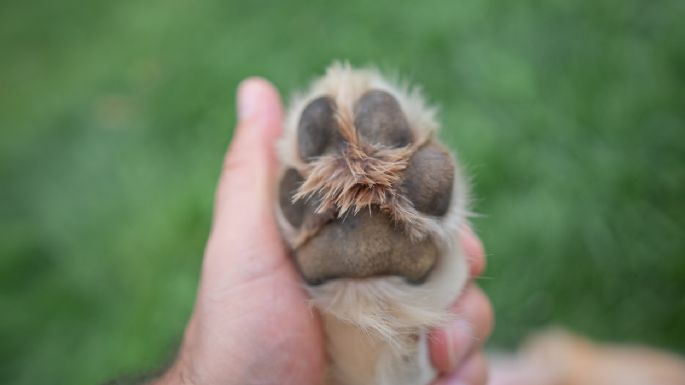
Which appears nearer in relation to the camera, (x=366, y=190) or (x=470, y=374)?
(x=366, y=190)

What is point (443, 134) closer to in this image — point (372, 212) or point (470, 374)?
point (470, 374)

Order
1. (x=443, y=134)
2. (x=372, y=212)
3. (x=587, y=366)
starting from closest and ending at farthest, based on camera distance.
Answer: (x=372, y=212) → (x=587, y=366) → (x=443, y=134)

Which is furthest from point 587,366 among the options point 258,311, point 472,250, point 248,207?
point 248,207

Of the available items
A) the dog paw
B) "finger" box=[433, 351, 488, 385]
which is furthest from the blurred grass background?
the dog paw

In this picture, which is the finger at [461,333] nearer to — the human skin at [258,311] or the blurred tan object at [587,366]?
the human skin at [258,311]

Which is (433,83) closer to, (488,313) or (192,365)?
(488,313)

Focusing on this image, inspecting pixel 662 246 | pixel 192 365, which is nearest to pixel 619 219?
pixel 662 246

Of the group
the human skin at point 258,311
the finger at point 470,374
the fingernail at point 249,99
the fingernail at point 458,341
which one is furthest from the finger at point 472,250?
the fingernail at point 249,99
